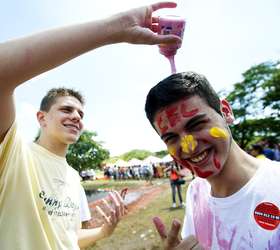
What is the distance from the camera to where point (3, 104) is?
1.11 meters

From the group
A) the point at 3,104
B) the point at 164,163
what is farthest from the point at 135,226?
the point at 164,163

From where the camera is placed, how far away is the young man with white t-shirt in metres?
1.61

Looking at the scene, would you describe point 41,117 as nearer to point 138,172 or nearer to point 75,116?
point 75,116

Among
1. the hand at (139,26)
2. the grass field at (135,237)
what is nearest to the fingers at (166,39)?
the hand at (139,26)

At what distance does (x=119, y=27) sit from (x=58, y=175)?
171cm

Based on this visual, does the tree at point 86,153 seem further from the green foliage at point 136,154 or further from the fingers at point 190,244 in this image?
the green foliage at point 136,154

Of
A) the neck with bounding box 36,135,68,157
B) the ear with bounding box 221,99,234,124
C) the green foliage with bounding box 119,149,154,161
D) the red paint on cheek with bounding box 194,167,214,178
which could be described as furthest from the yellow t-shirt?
the green foliage with bounding box 119,149,154,161

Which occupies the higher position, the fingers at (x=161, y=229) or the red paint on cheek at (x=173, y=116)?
the red paint on cheek at (x=173, y=116)

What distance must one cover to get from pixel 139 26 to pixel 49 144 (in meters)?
1.84

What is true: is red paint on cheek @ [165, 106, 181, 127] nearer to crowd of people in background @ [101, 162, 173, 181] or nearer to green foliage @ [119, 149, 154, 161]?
crowd of people in background @ [101, 162, 173, 181]

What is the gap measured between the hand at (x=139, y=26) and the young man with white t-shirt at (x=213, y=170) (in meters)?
0.53

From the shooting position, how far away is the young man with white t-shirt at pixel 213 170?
161cm

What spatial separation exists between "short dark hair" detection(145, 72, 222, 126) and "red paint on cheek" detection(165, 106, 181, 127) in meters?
0.05

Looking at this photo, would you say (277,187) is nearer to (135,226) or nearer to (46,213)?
(46,213)
